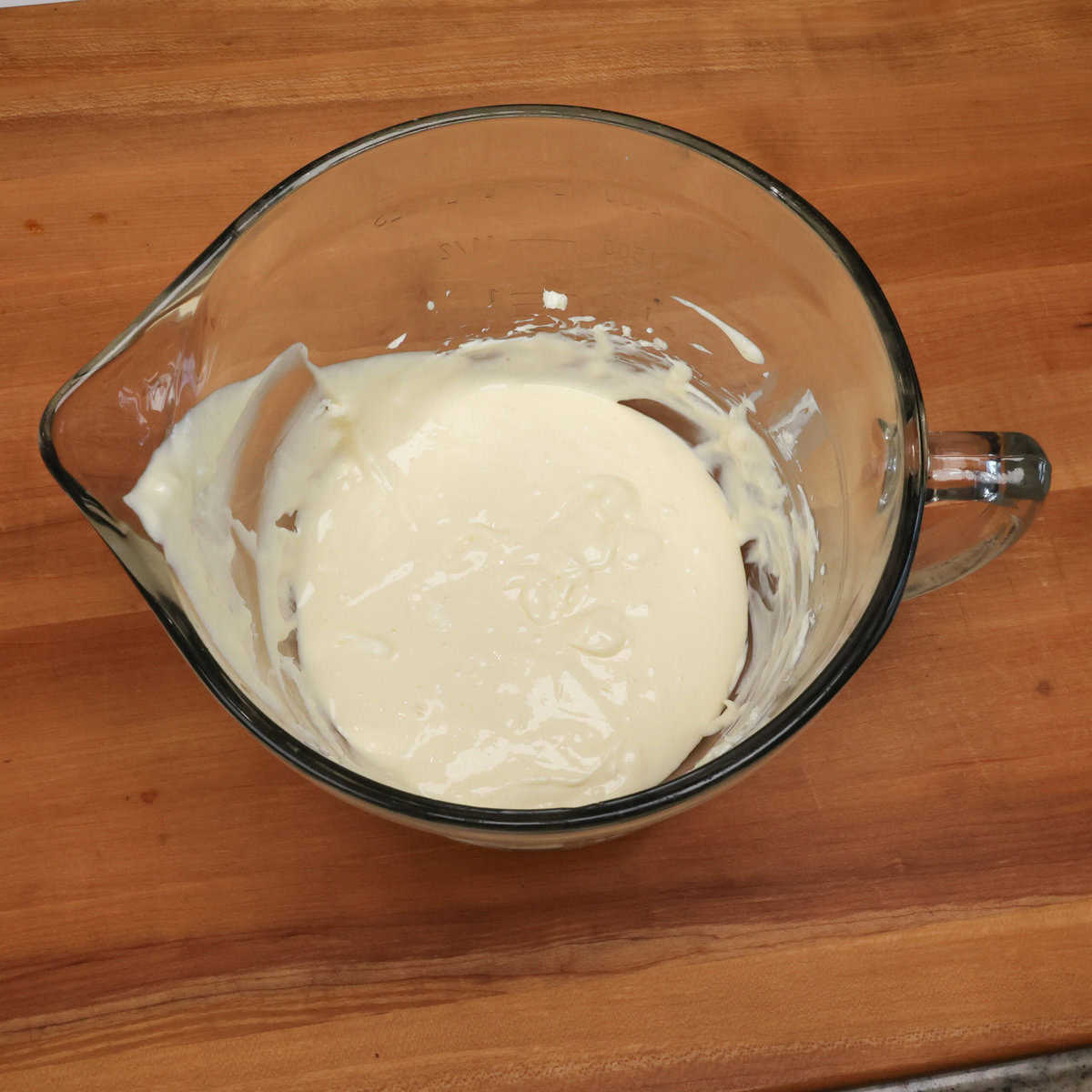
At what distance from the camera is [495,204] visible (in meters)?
0.85

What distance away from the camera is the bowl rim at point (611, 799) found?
0.57 m

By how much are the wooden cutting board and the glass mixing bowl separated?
130 millimetres

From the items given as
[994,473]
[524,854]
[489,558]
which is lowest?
[524,854]

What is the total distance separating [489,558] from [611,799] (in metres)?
0.25

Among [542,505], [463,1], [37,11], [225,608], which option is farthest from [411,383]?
[37,11]

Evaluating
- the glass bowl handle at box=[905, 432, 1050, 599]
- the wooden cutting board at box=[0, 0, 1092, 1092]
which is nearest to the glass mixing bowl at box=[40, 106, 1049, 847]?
the glass bowl handle at box=[905, 432, 1050, 599]

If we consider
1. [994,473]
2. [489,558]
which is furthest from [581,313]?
[994,473]

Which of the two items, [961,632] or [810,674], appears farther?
[961,632]

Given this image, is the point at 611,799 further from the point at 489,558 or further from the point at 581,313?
the point at 581,313

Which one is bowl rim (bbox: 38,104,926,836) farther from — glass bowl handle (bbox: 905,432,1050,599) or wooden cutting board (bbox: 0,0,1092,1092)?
wooden cutting board (bbox: 0,0,1092,1092)

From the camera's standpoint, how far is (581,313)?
92 centimetres

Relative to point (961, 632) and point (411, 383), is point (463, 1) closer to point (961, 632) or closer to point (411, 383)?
point (411, 383)

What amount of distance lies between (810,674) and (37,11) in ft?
2.92

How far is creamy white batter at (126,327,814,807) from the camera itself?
0.77 meters
